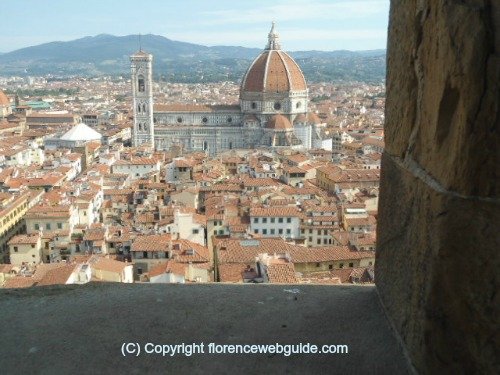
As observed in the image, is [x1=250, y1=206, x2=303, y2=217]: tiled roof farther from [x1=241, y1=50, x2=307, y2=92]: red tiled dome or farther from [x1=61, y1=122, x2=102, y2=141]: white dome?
[x1=241, y1=50, x2=307, y2=92]: red tiled dome

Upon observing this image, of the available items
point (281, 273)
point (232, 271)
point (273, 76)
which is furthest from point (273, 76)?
point (281, 273)

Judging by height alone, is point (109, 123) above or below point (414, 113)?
below

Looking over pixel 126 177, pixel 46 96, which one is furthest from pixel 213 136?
pixel 46 96

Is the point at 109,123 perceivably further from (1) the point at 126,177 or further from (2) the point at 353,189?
(2) the point at 353,189

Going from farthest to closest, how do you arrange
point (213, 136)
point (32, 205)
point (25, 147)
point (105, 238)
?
point (213, 136) < point (25, 147) < point (32, 205) < point (105, 238)

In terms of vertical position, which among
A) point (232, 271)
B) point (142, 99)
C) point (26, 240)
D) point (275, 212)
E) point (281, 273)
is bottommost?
point (26, 240)

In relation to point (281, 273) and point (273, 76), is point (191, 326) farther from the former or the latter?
point (273, 76)

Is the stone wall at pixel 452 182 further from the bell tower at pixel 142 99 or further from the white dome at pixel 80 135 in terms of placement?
the bell tower at pixel 142 99

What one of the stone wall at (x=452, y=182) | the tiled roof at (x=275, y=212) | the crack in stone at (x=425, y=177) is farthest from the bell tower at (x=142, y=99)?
the stone wall at (x=452, y=182)
